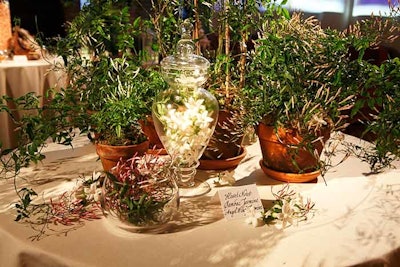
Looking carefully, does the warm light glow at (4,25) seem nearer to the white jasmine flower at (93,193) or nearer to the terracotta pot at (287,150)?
the white jasmine flower at (93,193)

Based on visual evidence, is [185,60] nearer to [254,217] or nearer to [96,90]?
[96,90]

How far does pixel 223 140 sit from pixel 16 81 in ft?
7.21

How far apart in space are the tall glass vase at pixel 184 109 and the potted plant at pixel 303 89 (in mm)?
144

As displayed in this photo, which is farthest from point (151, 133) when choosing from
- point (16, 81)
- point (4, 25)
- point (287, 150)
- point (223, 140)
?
point (4, 25)

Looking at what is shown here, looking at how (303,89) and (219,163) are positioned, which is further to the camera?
(219,163)

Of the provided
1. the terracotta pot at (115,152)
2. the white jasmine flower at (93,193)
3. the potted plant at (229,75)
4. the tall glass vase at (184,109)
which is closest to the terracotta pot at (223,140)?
the potted plant at (229,75)

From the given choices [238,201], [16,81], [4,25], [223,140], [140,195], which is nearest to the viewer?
[140,195]

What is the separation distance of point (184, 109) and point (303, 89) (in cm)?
31

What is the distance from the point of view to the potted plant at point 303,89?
3.52ft

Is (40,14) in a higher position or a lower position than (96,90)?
higher

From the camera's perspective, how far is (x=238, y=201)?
1018 millimetres

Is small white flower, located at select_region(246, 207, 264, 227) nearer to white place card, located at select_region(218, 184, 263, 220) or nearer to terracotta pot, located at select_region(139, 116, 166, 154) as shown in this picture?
white place card, located at select_region(218, 184, 263, 220)

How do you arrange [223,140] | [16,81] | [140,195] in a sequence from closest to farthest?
[140,195]
[223,140]
[16,81]

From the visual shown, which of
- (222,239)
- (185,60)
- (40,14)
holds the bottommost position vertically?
(222,239)
